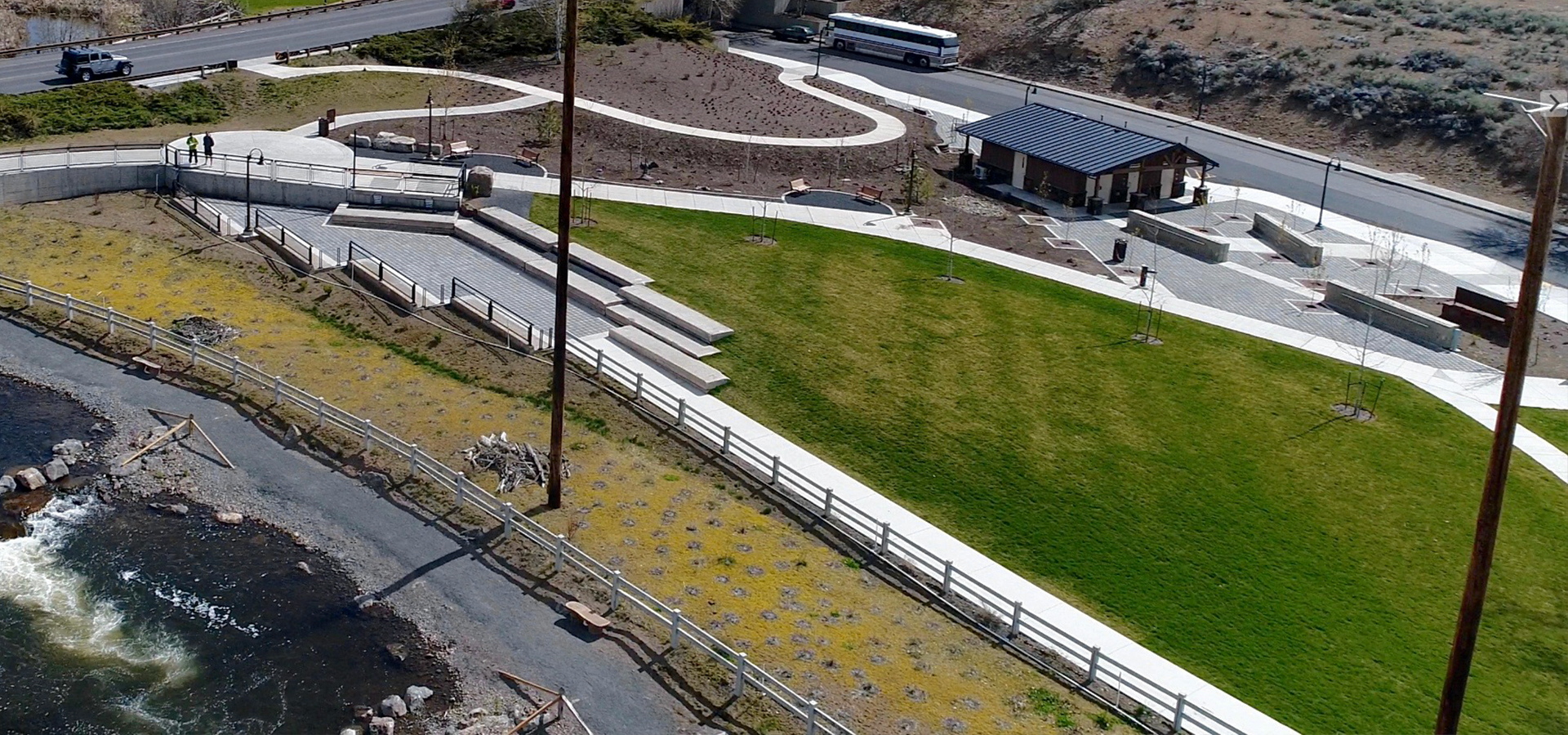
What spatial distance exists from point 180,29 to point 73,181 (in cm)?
2500

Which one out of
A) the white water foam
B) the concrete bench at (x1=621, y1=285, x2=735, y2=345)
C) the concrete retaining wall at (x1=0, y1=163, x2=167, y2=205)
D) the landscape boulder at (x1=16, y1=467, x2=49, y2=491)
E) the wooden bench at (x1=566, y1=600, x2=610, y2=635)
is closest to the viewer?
the white water foam

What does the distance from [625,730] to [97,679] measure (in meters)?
10.0

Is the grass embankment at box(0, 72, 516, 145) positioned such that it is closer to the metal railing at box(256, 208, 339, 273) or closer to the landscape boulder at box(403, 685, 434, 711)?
the metal railing at box(256, 208, 339, 273)

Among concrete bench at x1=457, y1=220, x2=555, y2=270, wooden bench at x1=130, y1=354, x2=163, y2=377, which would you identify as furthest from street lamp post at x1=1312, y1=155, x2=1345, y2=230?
wooden bench at x1=130, y1=354, x2=163, y2=377

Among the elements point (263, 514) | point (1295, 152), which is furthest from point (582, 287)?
point (1295, 152)

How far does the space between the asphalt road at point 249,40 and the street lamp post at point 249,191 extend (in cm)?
1364

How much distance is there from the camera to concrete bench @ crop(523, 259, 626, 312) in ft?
143

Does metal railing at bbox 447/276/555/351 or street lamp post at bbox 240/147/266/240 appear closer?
metal railing at bbox 447/276/555/351

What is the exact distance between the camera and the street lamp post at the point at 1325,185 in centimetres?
5831

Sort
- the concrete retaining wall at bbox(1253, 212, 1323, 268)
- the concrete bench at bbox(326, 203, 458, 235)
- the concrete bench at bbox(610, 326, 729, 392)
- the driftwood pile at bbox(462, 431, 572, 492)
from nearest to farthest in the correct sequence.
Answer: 1. the driftwood pile at bbox(462, 431, 572, 492)
2. the concrete bench at bbox(610, 326, 729, 392)
3. the concrete bench at bbox(326, 203, 458, 235)
4. the concrete retaining wall at bbox(1253, 212, 1323, 268)

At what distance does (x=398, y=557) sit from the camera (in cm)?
2989

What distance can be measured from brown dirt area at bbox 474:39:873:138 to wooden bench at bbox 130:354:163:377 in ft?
99.7

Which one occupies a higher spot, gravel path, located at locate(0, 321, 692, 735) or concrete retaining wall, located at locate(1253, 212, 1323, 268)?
concrete retaining wall, located at locate(1253, 212, 1323, 268)

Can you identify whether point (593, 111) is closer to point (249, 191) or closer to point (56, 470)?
point (249, 191)
